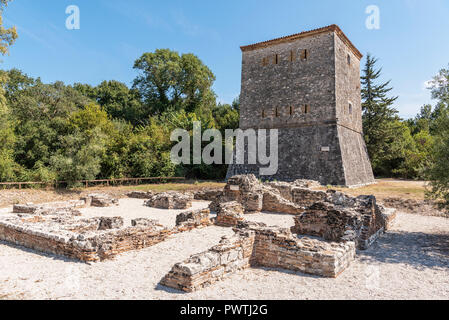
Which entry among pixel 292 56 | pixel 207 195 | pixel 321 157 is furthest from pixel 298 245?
pixel 292 56

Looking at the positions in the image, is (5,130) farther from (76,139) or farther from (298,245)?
(298,245)

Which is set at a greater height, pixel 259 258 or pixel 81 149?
pixel 81 149

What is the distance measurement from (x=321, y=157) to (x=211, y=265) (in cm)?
1728

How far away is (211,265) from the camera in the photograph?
188 inches

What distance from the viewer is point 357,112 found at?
24375 millimetres

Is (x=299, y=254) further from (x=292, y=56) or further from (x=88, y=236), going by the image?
(x=292, y=56)

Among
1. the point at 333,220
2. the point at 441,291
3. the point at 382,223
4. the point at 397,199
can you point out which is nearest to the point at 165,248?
the point at 333,220

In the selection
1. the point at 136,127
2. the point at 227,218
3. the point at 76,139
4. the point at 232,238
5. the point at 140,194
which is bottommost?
the point at 227,218

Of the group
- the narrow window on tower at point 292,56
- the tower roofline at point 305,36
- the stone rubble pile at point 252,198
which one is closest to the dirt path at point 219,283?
the stone rubble pile at point 252,198

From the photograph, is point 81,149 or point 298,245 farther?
point 81,149

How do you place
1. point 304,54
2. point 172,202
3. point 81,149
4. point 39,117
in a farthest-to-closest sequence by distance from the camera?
point 39,117 < point 304,54 < point 81,149 < point 172,202

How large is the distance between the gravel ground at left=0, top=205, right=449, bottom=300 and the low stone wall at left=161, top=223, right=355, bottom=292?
0.18 metres

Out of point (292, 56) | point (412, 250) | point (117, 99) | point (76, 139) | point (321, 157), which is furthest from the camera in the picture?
point (117, 99)

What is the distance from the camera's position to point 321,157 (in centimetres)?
2023
